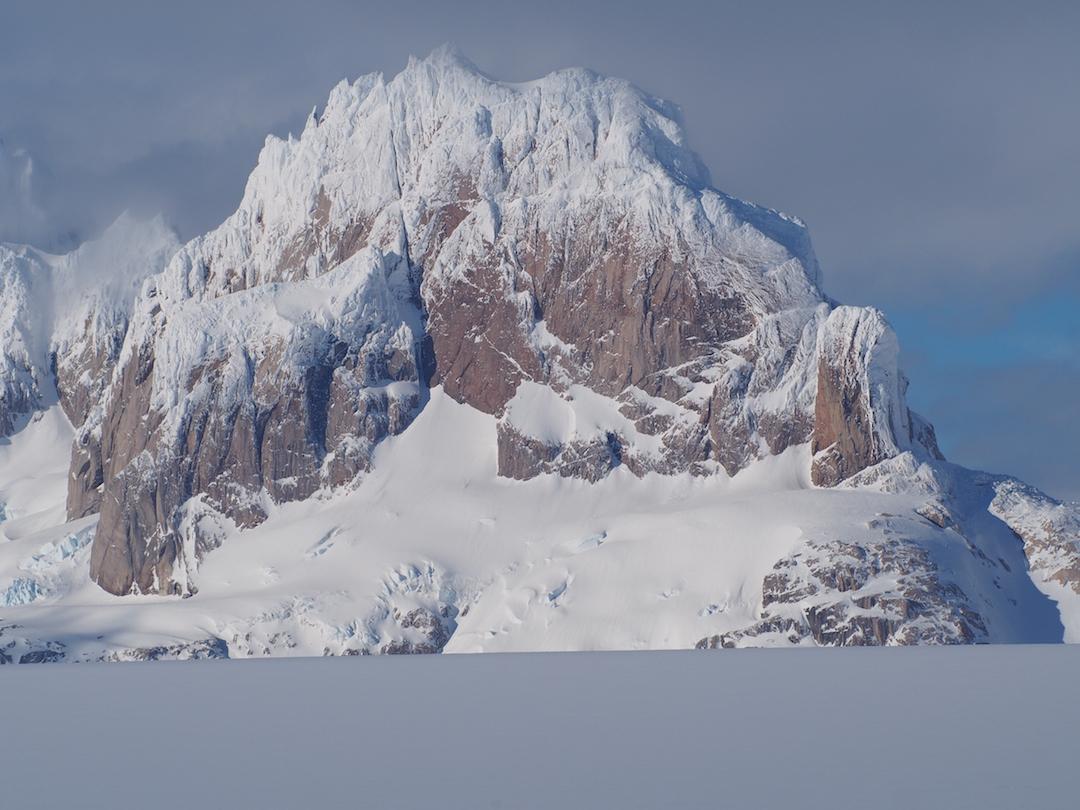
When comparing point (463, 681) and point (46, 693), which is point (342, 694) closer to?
point (463, 681)

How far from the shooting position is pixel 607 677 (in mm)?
169250

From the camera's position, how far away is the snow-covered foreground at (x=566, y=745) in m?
74.9

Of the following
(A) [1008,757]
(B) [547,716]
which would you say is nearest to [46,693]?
(B) [547,716]

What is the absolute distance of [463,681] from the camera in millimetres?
169500

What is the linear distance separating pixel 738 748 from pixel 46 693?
3971 inches

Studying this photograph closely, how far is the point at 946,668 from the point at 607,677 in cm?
3812

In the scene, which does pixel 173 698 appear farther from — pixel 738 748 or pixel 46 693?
pixel 738 748

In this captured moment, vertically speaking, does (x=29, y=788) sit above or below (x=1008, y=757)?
below

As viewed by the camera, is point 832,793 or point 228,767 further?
point 228,767

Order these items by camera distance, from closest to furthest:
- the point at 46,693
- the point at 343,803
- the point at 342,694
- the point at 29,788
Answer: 1. the point at 343,803
2. the point at 29,788
3. the point at 342,694
4. the point at 46,693

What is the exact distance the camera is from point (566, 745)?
3713 inches

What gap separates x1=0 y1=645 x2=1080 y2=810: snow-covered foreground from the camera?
74938mm

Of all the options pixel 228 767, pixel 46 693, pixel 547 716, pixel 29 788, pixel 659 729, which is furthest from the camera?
pixel 46 693

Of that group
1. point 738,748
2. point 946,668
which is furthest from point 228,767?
point 946,668
